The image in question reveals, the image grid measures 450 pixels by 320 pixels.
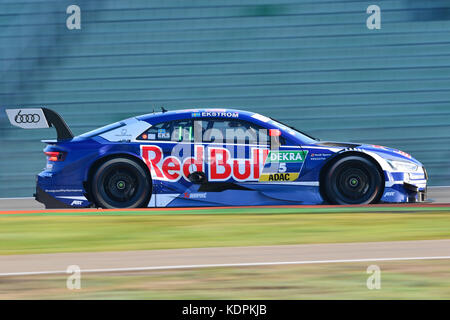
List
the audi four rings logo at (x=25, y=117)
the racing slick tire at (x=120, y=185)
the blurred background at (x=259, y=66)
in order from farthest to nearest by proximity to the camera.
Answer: the blurred background at (x=259, y=66) → the audi four rings logo at (x=25, y=117) → the racing slick tire at (x=120, y=185)

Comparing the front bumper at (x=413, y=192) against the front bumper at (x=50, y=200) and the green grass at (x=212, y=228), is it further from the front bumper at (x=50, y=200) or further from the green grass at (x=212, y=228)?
the front bumper at (x=50, y=200)

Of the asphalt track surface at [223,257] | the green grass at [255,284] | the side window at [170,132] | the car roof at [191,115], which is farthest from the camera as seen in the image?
the car roof at [191,115]

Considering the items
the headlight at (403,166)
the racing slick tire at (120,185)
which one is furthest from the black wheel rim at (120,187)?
the headlight at (403,166)

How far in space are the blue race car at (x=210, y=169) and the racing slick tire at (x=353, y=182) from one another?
0.01 metres

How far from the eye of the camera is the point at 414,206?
10.4 metres

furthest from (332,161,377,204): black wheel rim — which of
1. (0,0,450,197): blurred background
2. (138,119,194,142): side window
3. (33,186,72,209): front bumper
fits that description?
(0,0,450,197): blurred background

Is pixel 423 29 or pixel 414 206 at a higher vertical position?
pixel 423 29

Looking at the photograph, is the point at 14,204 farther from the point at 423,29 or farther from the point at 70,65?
the point at 423,29

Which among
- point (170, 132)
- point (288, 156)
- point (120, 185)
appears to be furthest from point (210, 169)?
point (120, 185)

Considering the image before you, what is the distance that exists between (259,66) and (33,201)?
4.19m

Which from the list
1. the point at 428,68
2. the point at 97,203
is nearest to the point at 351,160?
the point at 97,203

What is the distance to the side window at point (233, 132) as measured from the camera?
34.5ft

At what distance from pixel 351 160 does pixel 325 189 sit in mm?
468
